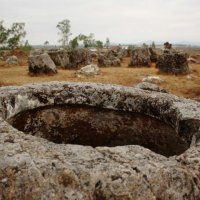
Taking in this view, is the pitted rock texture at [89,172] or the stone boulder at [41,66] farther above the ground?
the pitted rock texture at [89,172]

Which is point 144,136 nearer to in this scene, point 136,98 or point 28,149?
point 136,98

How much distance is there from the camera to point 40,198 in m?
2.29

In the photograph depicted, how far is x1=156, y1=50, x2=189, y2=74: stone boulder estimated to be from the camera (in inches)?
816

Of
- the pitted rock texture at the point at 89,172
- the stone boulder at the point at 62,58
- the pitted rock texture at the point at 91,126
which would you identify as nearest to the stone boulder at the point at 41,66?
the stone boulder at the point at 62,58

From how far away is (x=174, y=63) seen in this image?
819 inches

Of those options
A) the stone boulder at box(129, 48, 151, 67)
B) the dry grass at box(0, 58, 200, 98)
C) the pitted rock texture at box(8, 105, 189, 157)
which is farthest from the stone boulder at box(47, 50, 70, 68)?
the pitted rock texture at box(8, 105, 189, 157)

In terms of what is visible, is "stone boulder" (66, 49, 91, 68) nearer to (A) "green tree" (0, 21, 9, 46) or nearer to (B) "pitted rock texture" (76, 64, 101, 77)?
(B) "pitted rock texture" (76, 64, 101, 77)

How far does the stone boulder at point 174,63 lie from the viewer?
20.7 m

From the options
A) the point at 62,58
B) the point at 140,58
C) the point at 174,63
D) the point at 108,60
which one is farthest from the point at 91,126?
the point at 140,58

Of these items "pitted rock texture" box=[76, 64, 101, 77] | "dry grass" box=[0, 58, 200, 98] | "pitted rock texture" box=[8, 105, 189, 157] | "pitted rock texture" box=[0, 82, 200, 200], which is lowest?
"dry grass" box=[0, 58, 200, 98]

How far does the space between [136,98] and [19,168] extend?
2.70 meters

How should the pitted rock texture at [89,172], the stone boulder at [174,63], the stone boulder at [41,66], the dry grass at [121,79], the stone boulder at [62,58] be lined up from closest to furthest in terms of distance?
the pitted rock texture at [89,172], the dry grass at [121,79], the stone boulder at [41,66], the stone boulder at [174,63], the stone boulder at [62,58]

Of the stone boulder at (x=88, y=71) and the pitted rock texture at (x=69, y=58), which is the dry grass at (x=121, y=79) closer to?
the stone boulder at (x=88, y=71)

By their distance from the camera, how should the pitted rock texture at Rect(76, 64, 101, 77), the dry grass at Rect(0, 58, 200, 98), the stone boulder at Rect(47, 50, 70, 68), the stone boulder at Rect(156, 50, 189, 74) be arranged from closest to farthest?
the dry grass at Rect(0, 58, 200, 98) < the pitted rock texture at Rect(76, 64, 101, 77) < the stone boulder at Rect(156, 50, 189, 74) < the stone boulder at Rect(47, 50, 70, 68)
